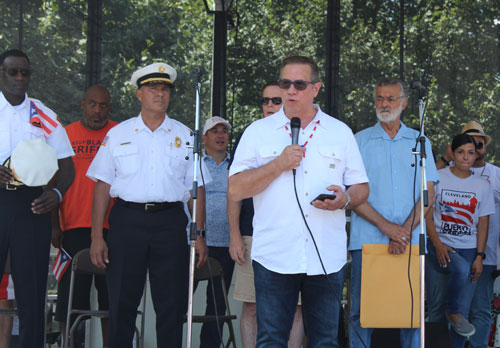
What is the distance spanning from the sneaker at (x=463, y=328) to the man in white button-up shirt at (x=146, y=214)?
2.14m

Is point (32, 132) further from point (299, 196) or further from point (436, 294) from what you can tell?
point (436, 294)

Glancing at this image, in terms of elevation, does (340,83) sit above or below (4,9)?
below

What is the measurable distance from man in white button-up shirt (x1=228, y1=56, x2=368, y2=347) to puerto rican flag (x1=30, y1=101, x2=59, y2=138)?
1.47 metres

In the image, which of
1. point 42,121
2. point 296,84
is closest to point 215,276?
point 42,121

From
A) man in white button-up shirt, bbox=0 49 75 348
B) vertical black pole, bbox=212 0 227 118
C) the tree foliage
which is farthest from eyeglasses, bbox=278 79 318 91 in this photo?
vertical black pole, bbox=212 0 227 118

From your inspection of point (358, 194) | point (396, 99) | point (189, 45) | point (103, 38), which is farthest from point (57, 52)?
point (358, 194)

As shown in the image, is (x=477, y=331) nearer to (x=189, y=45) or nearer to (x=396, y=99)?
(x=396, y=99)

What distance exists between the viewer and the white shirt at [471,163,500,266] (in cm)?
557

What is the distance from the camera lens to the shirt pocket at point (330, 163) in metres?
3.26

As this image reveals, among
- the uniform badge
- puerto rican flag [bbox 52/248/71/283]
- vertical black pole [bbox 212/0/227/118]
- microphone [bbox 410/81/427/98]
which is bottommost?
puerto rican flag [bbox 52/248/71/283]

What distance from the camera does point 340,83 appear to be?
649 cm

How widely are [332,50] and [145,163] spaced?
2.90 m

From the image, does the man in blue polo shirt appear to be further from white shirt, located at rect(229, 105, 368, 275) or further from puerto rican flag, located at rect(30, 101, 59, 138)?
white shirt, located at rect(229, 105, 368, 275)

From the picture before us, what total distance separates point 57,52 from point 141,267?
2857 mm
